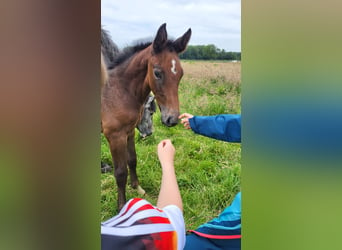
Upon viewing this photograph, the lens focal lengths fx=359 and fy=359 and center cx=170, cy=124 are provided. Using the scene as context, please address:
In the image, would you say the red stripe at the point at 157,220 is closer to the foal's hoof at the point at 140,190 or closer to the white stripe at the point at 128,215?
the white stripe at the point at 128,215

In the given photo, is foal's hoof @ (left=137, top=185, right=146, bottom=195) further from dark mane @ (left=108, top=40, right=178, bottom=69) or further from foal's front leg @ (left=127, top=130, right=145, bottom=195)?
dark mane @ (left=108, top=40, right=178, bottom=69)

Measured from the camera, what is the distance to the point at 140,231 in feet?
3.24

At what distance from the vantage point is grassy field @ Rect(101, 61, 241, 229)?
4.11ft

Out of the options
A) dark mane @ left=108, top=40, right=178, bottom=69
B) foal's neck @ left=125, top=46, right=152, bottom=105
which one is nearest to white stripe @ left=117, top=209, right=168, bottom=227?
foal's neck @ left=125, top=46, right=152, bottom=105

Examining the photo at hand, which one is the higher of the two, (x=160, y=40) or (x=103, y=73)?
(x=160, y=40)

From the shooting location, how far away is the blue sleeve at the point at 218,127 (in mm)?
1240

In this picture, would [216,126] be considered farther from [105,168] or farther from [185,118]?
[105,168]

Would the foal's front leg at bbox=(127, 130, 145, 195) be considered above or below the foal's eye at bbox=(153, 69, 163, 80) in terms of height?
below

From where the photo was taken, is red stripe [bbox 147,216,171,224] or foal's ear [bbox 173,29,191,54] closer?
red stripe [bbox 147,216,171,224]

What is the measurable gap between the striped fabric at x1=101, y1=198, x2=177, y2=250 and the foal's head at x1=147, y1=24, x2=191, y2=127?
1.12 ft

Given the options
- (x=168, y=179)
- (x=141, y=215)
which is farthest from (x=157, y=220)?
(x=168, y=179)

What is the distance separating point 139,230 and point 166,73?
1.76 ft
